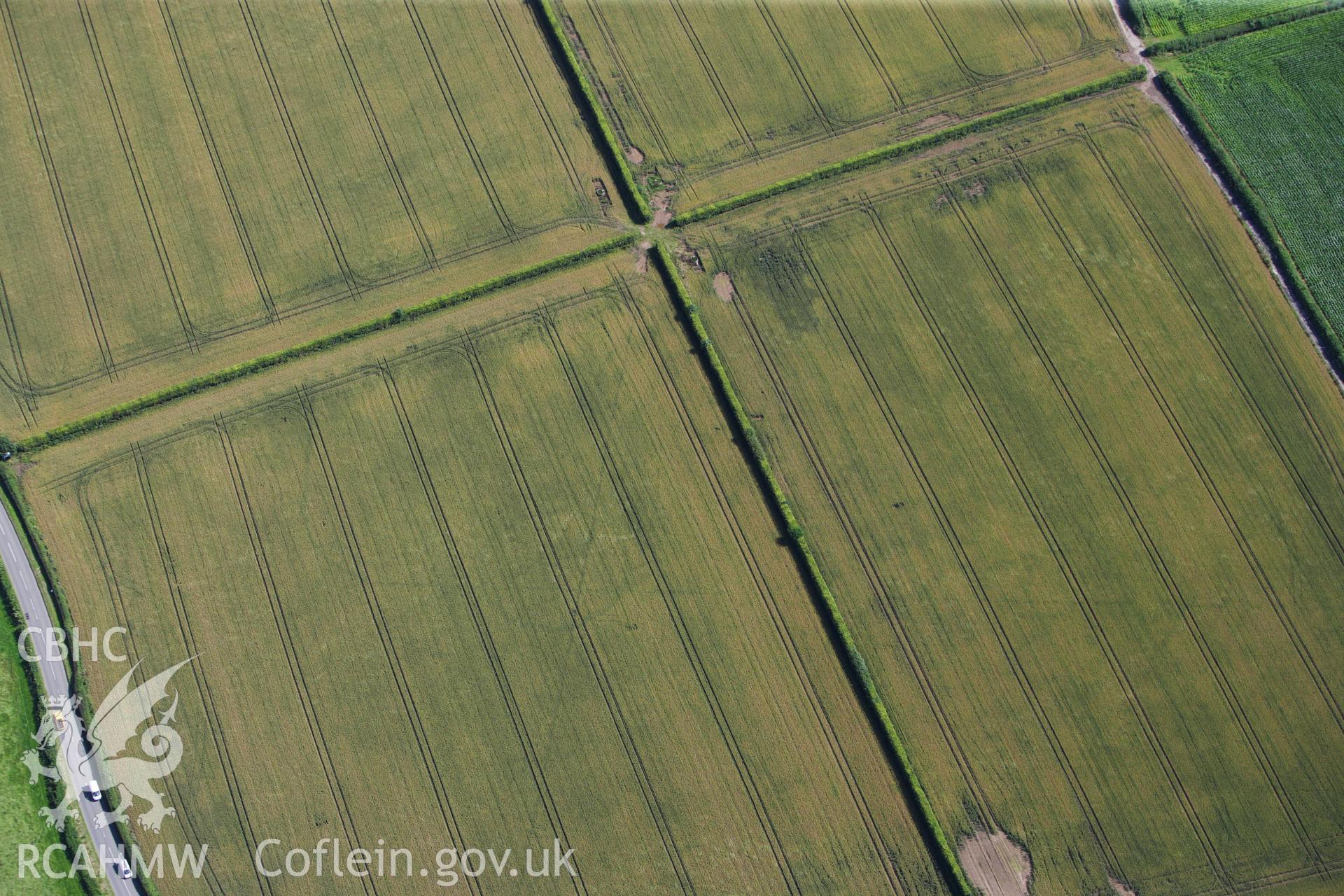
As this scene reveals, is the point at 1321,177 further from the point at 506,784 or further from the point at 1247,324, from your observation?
the point at 506,784

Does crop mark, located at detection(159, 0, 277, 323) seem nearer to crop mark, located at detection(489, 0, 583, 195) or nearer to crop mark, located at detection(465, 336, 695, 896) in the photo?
crop mark, located at detection(465, 336, 695, 896)

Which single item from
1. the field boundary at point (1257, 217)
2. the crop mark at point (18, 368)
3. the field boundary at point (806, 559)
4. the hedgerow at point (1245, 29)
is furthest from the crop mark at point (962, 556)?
the crop mark at point (18, 368)

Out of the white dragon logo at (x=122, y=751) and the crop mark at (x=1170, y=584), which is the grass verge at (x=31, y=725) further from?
the crop mark at (x=1170, y=584)

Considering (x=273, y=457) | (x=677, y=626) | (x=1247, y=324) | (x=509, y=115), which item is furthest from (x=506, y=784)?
(x=1247, y=324)

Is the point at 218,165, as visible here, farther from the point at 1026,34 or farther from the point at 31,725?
the point at 1026,34

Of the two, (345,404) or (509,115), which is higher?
(509,115)

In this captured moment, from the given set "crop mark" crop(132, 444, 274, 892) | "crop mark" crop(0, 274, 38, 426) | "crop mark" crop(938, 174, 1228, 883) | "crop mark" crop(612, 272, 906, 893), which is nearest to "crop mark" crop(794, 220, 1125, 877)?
"crop mark" crop(938, 174, 1228, 883)
